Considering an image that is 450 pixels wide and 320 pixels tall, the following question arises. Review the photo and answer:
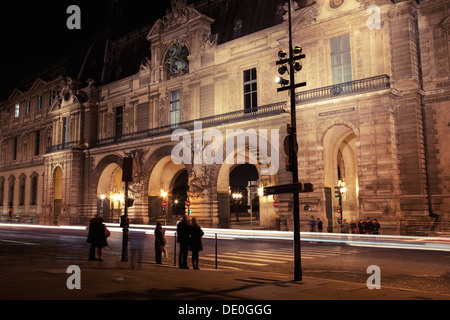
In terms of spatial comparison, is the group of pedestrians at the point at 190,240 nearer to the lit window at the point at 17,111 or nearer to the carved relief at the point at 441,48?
the carved relief at the point at 441,48

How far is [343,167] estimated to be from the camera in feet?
127

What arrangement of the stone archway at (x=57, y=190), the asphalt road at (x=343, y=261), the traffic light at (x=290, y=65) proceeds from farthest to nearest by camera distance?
the stone archway at (x=57, y=190) < the traffic light at (x=290, y=65) < the asphalt road at (x=343, y=261)

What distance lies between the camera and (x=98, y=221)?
15.7 meters

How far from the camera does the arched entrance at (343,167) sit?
29827mm

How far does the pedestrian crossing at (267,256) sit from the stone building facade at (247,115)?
26.8 feet

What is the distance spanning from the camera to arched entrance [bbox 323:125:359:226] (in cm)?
2983

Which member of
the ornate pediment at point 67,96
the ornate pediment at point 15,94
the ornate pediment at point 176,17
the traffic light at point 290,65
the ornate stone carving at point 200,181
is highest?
the ornate pediment at point 176,17

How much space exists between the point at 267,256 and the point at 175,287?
8.03 metres

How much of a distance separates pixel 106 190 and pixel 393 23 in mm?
35023

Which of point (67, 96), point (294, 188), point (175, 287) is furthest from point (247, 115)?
point (67, 96)

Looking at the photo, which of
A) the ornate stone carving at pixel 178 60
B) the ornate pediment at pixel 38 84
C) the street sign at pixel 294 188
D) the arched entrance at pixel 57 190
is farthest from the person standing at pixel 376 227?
the ornate pediment at pixel 38 84

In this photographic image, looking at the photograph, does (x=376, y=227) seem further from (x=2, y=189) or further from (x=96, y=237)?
(x=2, y=189)
